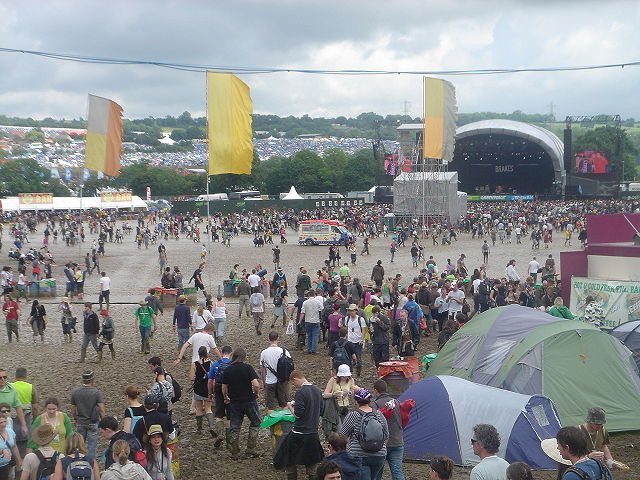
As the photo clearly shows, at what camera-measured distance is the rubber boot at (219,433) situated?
31.0ft

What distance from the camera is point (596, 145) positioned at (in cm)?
10881

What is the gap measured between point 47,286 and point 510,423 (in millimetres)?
20059

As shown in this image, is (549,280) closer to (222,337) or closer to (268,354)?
(222,337)

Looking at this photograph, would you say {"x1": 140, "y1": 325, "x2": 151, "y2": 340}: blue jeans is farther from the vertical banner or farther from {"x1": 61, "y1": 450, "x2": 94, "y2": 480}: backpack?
the vertical banner

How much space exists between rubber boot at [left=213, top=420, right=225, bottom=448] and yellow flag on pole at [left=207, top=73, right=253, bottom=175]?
8.36 meters

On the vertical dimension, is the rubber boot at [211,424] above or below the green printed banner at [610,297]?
below

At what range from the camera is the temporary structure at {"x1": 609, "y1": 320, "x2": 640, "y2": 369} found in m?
11.5

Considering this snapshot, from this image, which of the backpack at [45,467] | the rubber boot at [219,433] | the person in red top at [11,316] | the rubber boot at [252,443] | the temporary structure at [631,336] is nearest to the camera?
the backpack at [45,467]

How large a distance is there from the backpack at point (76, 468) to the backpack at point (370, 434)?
218 centimetres

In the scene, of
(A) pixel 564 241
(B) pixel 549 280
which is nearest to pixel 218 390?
(B) pixel 549 280

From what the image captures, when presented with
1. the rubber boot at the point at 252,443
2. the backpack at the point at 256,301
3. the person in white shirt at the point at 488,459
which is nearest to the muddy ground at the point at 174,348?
the rubber boot at the point at 252,443

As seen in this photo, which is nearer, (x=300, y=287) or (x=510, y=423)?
(x=510, y=423)

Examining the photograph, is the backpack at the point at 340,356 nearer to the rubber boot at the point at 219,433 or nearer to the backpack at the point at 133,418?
the rubber boot at the point at 219,433

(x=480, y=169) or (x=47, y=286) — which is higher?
(x=480, y=169)
